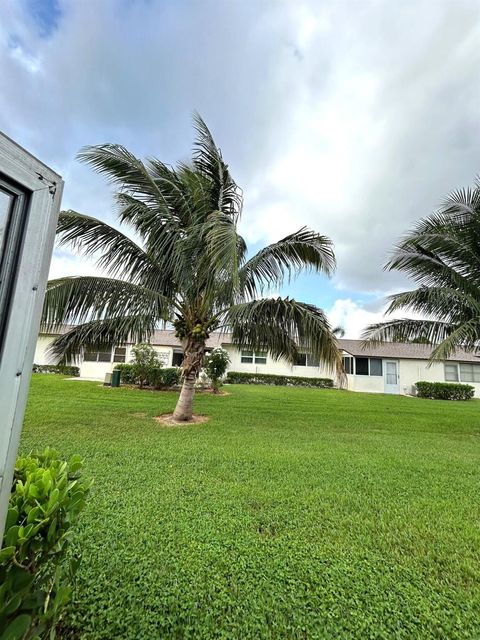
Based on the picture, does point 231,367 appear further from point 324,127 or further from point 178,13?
point 178,13

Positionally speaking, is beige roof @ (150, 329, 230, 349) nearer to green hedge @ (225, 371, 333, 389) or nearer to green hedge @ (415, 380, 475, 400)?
green hedge @ (225, 371, 333, 389)

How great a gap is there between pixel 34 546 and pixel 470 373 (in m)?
30.9

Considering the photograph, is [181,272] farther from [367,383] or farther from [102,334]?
[367,383]

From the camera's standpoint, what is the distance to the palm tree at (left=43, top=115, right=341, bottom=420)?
6805 millimetres

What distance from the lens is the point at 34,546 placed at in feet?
4.41

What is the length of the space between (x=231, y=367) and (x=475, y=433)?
1774cm

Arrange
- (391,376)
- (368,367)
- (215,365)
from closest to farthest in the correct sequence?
(215,365)
(391,376)
(368,367)

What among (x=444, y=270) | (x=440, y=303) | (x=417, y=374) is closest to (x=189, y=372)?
(x=440, y=303)

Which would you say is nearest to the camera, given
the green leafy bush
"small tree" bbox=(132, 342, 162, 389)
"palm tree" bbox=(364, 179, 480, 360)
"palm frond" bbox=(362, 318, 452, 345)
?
the green leafy bush

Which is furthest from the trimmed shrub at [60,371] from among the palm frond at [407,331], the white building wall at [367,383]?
the white building wall at [367,383]

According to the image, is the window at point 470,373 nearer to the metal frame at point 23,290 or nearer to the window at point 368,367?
the window at point 368,367

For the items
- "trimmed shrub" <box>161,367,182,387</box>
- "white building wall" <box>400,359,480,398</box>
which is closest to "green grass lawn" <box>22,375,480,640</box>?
"trimmed shrub" <box>161,367,182,387</box>

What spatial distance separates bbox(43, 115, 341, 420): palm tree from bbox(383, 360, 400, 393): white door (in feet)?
64.9

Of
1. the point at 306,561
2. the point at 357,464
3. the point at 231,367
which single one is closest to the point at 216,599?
the point at 306,561
